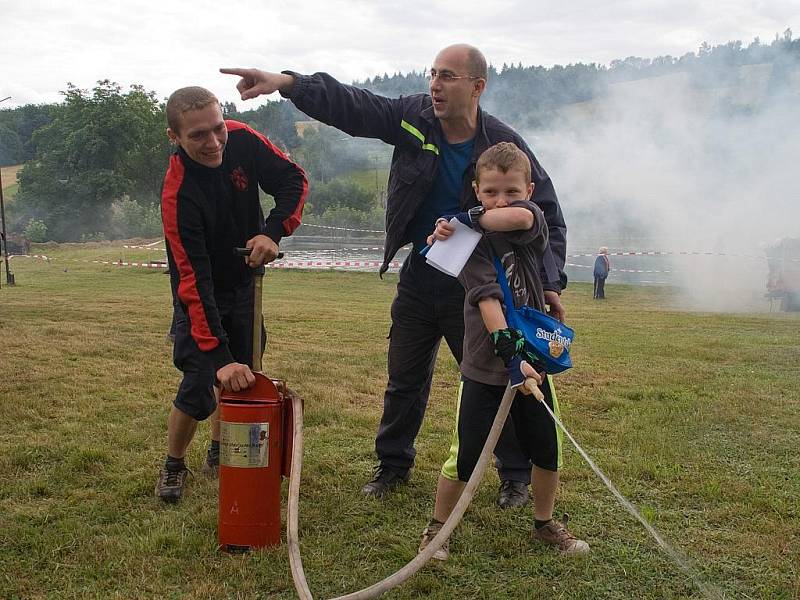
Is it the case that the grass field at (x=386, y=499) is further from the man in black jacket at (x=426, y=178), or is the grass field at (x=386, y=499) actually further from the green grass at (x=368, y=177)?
the green grass at (x=368, y=177)

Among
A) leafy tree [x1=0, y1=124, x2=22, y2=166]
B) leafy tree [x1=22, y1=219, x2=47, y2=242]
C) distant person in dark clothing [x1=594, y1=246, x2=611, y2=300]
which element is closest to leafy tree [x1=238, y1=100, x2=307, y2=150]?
leafy tree [x1=22, y1=219, x2=47, y2=242]

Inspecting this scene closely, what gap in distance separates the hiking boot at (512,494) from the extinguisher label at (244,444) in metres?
1.30

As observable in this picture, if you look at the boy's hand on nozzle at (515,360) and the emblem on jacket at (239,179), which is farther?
the emblem on jacket at (239,179)

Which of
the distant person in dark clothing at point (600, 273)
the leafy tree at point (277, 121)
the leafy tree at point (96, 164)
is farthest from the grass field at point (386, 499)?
the leafy tree at point (277, 121)

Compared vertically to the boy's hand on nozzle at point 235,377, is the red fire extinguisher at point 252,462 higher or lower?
lower

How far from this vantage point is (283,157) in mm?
3898

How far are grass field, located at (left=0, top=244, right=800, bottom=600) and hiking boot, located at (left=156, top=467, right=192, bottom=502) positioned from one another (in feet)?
0.19

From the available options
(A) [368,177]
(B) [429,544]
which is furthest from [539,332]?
(A) [368,177]

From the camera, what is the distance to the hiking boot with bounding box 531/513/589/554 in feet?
10.6

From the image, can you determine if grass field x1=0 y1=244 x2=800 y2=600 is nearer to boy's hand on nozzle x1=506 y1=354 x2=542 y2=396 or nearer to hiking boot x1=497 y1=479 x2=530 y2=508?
hiking boot x1=497 y1=479 x2=530 y2=508

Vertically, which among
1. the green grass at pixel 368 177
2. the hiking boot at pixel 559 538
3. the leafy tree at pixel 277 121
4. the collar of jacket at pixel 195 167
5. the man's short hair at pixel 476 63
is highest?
the leafy tree at pixel 277 121

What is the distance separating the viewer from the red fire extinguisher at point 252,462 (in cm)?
317

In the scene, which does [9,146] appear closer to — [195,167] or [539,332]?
[195,167]

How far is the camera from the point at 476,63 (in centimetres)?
359
